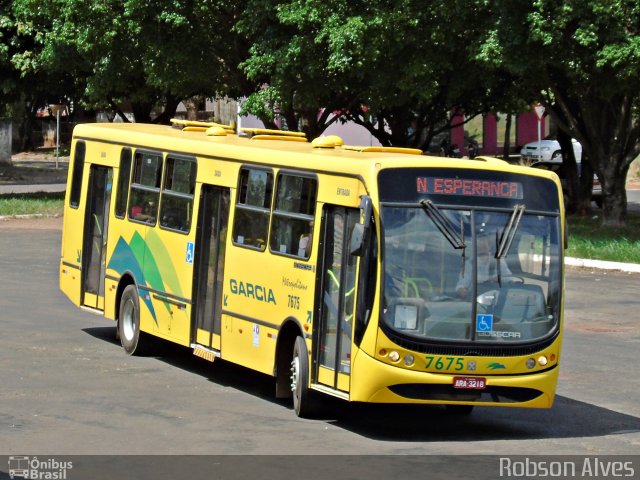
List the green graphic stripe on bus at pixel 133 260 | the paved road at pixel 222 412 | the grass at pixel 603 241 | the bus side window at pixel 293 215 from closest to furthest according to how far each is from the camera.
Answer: the paved road at pixel 222 412 → the bus side window at pixel 293 215 → the green graphic stripe on bus at pixel 133 260 → the grass at pixel 603 241

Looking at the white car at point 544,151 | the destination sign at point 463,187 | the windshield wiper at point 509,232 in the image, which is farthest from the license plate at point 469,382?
the white car at point 544,151

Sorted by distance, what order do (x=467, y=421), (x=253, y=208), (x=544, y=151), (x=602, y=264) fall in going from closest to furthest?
(x=467, y=421) < (x=253, y=208) < (x=602, y=264) < (x=544, y=151)

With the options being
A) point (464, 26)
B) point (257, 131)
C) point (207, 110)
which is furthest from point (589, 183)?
point (207, 110)

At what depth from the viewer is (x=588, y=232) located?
1273 inches

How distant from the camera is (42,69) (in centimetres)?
3956

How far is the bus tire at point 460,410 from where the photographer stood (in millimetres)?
13297

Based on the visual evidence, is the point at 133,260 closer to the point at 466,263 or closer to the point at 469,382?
the point at 466,263

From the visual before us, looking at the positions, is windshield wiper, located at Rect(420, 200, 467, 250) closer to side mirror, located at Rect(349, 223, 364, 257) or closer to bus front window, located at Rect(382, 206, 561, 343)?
bus front window, located at Rect(382, 206, 561, 343)

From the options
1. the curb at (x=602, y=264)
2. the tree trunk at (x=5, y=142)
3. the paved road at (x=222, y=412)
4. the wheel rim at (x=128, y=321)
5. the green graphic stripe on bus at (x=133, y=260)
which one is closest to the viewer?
the paved road at (x=222, y=412)

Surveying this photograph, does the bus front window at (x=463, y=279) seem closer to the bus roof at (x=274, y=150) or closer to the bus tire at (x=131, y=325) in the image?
the bus roof at (x=274, y=150)

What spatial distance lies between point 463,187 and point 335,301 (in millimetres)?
1550

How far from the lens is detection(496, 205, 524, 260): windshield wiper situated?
1194 cm

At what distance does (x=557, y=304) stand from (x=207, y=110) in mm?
67873
